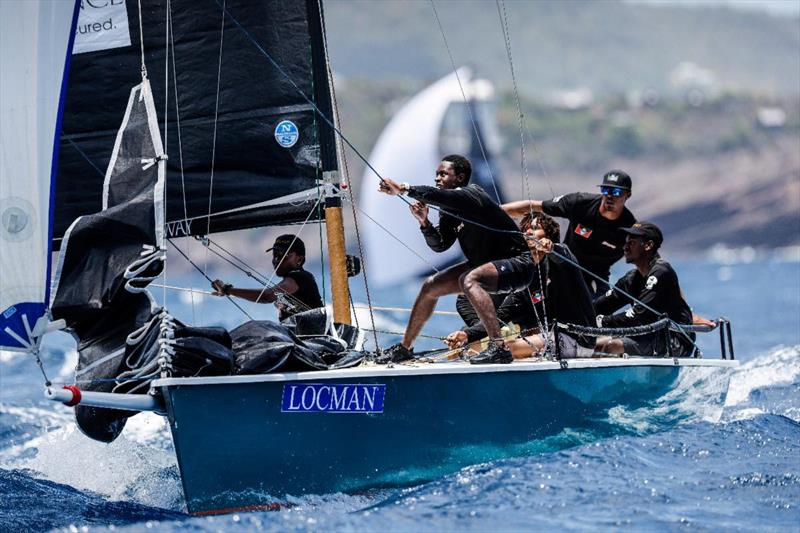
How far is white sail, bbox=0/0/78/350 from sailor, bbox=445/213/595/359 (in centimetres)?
277

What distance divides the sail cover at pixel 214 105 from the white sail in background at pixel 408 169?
5.91 meters

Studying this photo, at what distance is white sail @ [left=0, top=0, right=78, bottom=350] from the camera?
621cm

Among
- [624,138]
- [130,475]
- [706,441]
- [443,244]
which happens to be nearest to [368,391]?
[443,244]

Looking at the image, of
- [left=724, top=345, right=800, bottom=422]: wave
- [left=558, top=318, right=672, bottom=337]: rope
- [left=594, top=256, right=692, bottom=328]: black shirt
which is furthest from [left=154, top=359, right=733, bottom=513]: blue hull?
[left=724, top=345, right=800, bottom=422]: wave

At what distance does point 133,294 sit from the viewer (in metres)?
6.73

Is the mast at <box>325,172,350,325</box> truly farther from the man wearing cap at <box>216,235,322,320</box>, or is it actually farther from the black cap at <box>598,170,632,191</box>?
the black cap at <box>598,170,632,191</box>

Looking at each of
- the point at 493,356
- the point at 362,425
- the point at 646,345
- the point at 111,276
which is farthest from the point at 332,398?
the point at 646,345

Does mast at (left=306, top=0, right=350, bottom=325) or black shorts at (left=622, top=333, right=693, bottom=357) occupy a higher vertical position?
mast at (left=306, top=0, right=350, bottom=325)

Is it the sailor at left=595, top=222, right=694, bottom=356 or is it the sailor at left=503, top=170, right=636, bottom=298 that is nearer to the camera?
the sailor at left=595, top=222, right=694, bottom=356

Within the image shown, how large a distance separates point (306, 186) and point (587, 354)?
2.10m

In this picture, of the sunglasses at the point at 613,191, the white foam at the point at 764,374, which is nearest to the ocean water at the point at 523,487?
the white foam at the point at 764,374

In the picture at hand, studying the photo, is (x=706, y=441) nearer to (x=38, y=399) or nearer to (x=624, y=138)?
(x=38, y=399)

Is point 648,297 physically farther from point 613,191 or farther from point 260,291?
point 260,291

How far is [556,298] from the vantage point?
7957 millimetres
